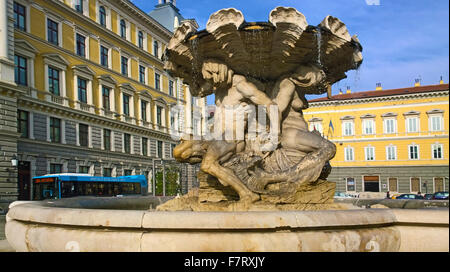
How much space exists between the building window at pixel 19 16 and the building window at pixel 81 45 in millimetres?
5718

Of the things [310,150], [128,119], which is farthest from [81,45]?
[310,150]

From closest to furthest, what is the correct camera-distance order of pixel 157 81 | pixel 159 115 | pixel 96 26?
pixel 96 26 < pixel 159 115 < pixel 157 81

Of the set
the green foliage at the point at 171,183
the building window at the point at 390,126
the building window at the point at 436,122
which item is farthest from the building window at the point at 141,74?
the building window at the point at 436,122

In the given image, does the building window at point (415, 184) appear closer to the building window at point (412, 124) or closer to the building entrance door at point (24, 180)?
the building window at point (412, 124)

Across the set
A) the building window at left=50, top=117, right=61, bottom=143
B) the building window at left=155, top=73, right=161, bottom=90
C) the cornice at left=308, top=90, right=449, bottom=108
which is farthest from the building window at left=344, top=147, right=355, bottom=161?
the building window at left=50, top=117, right=61, bottom=143

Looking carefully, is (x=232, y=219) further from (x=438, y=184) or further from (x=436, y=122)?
(x=436, y=122)

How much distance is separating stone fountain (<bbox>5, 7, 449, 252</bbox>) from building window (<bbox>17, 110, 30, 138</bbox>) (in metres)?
22.2

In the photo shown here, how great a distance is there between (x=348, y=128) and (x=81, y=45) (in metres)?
30.1

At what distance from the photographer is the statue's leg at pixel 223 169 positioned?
586cm

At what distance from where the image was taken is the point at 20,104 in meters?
27.7

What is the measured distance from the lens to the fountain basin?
4.01m

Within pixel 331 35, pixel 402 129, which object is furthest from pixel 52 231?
pixel 402 129

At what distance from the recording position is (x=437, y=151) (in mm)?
43906

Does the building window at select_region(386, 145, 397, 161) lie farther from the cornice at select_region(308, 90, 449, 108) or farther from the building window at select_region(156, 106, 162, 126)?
the building window at select_region(156, 106, 162, 126)
